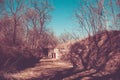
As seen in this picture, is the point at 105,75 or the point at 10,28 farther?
the point at 10,28

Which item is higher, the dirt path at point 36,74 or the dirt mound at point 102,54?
the dirt mound at point 102,54

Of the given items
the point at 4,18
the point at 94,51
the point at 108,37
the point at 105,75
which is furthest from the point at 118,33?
the point at 4,18

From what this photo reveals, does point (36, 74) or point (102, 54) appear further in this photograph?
point (102, 54)

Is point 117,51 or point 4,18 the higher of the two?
point 4,18

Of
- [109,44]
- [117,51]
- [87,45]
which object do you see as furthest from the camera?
[87,45]

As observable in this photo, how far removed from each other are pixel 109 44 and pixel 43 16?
2508 cm

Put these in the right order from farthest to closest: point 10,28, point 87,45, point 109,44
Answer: point 10,28
point 87,45
point 109,44

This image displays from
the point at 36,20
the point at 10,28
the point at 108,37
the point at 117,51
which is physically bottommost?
the point at 117,51

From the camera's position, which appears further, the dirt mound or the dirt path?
the dirt mound

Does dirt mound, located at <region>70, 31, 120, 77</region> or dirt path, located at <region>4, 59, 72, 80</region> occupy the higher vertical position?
dirt mound, located at <region>70, 31, 120, 77</region>

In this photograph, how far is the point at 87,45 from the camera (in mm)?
23891

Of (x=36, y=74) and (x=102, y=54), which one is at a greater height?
(x=102, y=54)

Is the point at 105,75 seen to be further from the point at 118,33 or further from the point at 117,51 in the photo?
the point at 118,33

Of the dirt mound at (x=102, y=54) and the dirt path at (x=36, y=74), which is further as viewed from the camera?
the dirt mound at (x=102, y=54)
